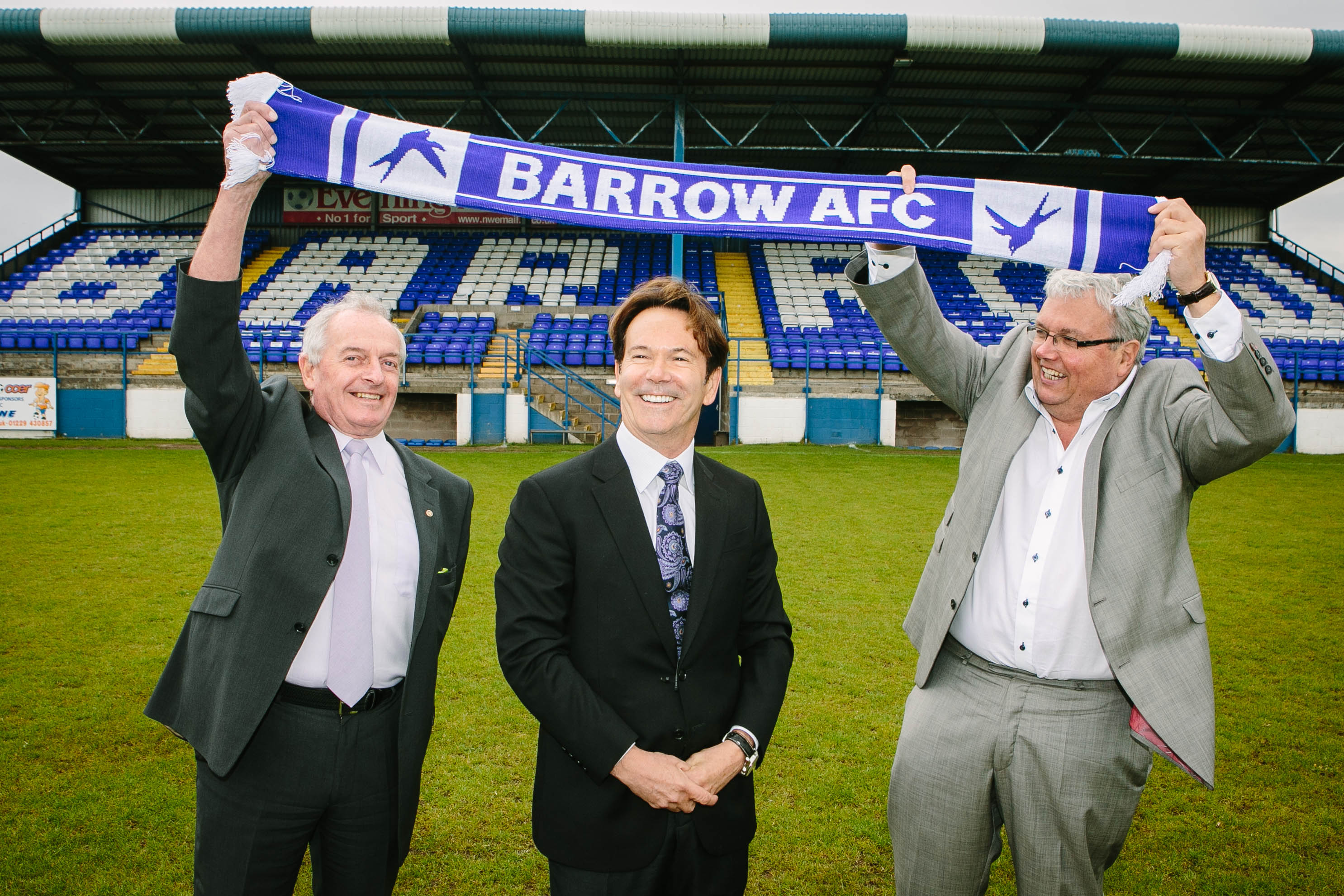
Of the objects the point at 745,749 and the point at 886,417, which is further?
the point at 886,417

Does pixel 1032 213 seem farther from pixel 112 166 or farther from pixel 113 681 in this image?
pixel 112 166

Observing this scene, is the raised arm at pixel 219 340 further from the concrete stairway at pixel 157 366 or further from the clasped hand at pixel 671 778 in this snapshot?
the concrete stairway at pixel 157 366

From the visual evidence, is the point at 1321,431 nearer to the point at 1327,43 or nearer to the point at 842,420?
the point at 1327,43

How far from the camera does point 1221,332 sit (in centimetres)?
187

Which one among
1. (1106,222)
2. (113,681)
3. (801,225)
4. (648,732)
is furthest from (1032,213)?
(113,681)

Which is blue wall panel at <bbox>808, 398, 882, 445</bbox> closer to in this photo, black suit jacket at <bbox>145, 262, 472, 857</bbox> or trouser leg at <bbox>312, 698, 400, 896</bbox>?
black suit jacket at <bbox>145, 262, 472, 857</bbox>

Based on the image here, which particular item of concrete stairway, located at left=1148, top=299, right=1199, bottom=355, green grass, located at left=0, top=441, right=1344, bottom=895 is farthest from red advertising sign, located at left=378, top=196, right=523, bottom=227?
concrete stairway, located at left=1148, top=299, right=1199, bottom=355

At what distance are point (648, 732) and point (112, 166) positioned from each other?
1366 inches

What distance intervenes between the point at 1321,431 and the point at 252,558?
2410cm

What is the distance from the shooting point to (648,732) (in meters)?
1.87

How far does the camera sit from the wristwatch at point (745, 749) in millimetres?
1930

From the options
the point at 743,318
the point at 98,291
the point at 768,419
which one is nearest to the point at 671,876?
the point at 768,419

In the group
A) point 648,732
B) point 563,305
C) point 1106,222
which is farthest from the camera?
point 563,305

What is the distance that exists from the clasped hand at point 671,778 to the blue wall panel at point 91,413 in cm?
2209
